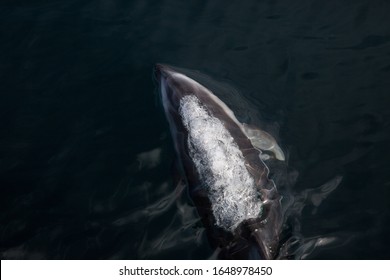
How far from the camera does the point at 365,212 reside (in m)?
7.20

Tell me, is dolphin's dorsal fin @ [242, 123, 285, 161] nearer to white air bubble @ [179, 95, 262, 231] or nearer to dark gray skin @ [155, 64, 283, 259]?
dark gray skin @ [155, 64, 283, 259]

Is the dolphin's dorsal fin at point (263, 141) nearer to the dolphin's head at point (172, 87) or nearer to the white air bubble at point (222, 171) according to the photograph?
the white air bubble at point (222, 171)

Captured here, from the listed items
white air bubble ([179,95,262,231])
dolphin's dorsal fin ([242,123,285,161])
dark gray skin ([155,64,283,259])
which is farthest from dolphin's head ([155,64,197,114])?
dolphin's dorsal fin ([242,123,285,161])

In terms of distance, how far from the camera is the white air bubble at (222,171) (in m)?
6.99

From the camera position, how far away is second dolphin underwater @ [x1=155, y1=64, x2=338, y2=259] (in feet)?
22.1

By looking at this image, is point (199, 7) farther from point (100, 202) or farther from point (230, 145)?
point (100, 202)

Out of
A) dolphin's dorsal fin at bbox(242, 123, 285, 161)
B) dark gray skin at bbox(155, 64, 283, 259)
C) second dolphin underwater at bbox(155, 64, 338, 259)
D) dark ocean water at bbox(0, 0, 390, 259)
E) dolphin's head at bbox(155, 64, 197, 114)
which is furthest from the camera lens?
dolphin's head at bbox(155, 64, 197, 114)

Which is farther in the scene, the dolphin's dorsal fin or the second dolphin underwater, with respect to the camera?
the dolphin's dorsal fin

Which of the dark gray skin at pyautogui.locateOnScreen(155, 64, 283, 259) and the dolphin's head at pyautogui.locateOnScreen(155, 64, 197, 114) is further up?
the dolphin's head at pyautogui.locateOnScreen(155, 64, 197, 114)

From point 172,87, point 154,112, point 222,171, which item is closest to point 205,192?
point 222,171

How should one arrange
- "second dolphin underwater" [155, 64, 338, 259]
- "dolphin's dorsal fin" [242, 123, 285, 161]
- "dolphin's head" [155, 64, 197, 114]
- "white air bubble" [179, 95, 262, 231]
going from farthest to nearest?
"dolphin's head" [155, 64, 197, 114] → "dolphin's dorsal fin" [242, 123, 285, 161] → "white air bubble" [179, 95, 262, 231] → "second dolphin underwater" [155, 64, 338, 259]

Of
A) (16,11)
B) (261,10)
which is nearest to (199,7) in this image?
(261,10)

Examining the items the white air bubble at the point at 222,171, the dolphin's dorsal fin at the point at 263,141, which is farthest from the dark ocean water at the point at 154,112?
the white air bubble at the point at 222,171
